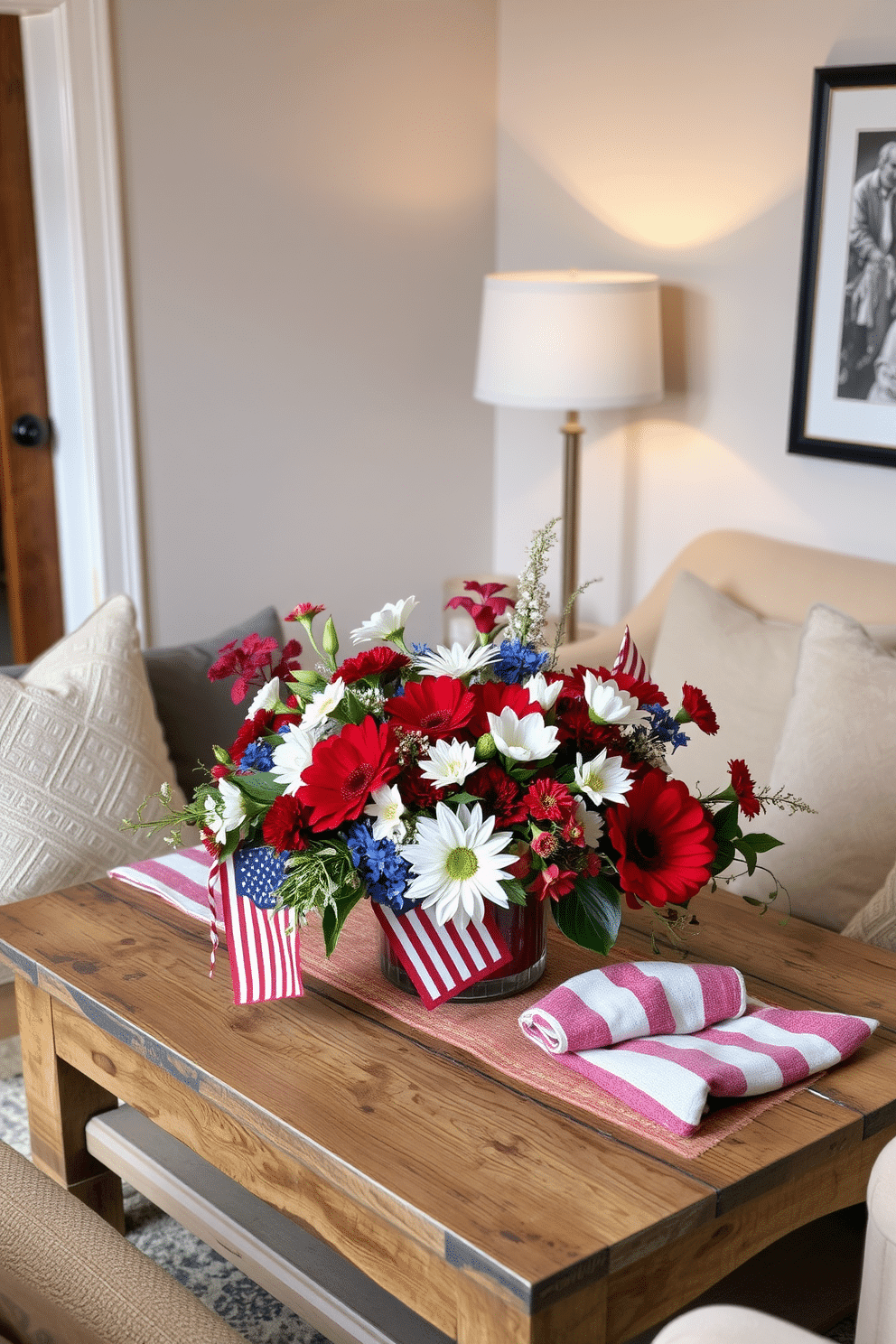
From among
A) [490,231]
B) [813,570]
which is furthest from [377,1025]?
[490,231]

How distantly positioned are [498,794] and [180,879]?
653 mm

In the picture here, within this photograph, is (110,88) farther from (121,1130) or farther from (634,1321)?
(634,1321)

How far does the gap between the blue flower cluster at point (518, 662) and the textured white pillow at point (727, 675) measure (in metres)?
0.91

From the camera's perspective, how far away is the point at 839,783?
195 cm

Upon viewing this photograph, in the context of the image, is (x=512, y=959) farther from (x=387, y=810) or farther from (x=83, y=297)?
(x=83, y=297)

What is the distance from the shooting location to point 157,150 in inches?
121

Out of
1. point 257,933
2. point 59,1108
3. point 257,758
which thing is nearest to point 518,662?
point 257,758

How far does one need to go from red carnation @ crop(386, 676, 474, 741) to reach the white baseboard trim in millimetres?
638

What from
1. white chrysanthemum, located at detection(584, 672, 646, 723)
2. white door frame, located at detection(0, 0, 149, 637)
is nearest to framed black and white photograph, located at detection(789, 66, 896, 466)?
white door frame, located at detection(0, 0, 149, 637)

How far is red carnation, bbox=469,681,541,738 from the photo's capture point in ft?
4.29

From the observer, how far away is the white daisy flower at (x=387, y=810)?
127cm

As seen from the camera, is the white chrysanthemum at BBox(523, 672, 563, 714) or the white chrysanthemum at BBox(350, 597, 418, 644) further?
the white chrysanthemum at BBox(350, 597, 418, 644)

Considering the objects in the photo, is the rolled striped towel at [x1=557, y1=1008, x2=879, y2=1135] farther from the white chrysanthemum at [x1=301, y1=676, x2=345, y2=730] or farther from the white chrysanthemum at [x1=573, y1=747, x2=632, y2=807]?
the white chrysanthemum at [x1=301, y1=676, x2=345, y2=730]

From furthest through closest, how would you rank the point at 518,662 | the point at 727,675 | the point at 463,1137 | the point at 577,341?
the point at 577,341
the point at 727,675
the point at 518,662
the point at 463,1137
